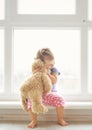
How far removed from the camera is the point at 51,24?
2.24 meters

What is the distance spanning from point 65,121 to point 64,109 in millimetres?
105

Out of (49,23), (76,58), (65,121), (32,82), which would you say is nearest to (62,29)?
(49,23)

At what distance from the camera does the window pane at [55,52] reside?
229cm

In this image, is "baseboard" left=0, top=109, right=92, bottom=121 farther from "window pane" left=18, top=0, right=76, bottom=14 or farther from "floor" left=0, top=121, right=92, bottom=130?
"window pane" left=18, top=0, right=76, bottom=14

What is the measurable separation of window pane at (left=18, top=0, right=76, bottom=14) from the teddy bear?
0.58m

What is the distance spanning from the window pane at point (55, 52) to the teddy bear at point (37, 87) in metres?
0.36

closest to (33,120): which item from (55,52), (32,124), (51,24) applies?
(32,124)

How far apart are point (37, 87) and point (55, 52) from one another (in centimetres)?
52

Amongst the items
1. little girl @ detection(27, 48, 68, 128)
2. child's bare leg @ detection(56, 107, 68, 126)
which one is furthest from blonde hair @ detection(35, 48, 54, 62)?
child's bare leg @ detection(56, 107, 68, 126)

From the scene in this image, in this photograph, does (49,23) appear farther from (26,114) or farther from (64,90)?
(26,114)

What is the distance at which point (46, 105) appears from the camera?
203 centimetres

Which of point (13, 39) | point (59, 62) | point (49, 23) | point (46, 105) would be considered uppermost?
point (49, 23)

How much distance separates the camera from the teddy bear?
1.88m

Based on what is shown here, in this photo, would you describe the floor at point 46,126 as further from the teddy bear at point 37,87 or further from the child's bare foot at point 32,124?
the teddy bear at point 37,87
